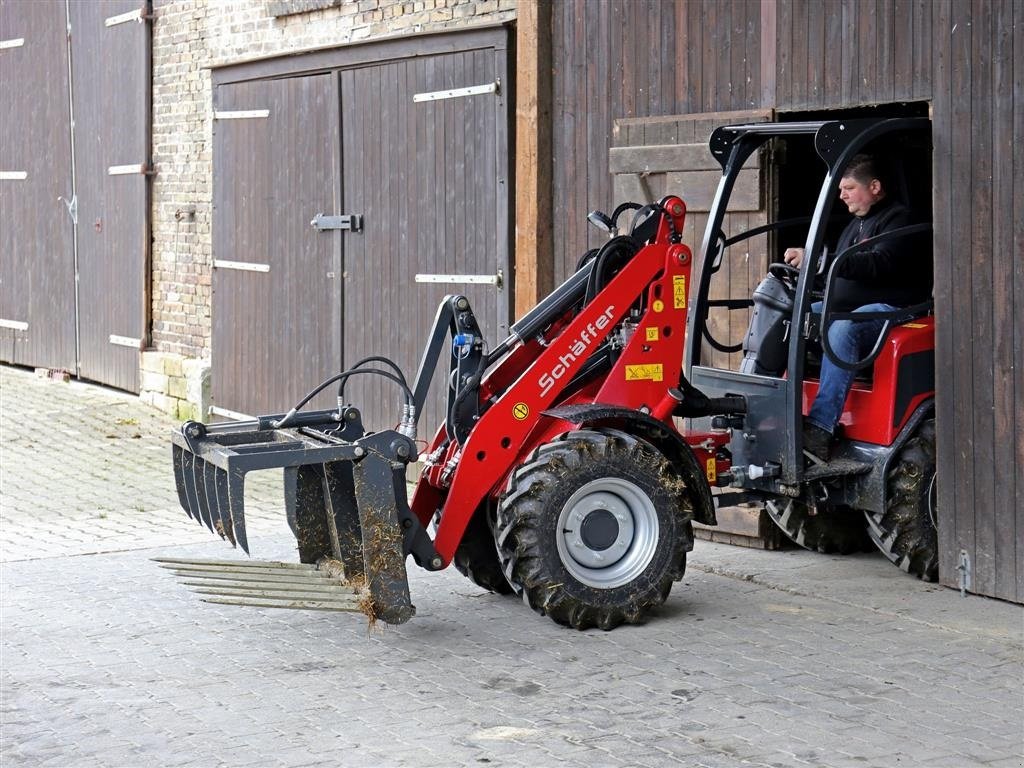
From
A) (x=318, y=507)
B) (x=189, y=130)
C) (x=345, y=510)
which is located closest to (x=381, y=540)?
(x=345, y=510)

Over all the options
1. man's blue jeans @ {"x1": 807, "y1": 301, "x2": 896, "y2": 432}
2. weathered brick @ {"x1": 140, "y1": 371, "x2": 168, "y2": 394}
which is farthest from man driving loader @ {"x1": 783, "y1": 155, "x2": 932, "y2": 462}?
weathered brick @ {"x1": 140, "y1": 371, "x2": 168, "y2": 394}

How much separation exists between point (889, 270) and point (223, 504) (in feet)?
10.5

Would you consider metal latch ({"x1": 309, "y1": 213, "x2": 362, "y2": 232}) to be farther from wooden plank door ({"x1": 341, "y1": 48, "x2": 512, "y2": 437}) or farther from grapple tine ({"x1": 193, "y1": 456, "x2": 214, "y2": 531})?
grapple tine ({"x1": 193, "y1": 456, "x2": 214, "y2": 531})

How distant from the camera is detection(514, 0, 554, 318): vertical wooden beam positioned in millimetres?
9430

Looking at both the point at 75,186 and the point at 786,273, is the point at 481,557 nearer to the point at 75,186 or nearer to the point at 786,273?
the point at 786,273

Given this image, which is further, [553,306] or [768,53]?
[768,53]

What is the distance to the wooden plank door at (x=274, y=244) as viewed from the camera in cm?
1195

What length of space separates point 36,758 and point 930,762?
2.96 meters

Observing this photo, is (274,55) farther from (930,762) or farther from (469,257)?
(930,762)

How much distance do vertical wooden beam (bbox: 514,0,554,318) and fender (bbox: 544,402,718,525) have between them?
2.63 meters

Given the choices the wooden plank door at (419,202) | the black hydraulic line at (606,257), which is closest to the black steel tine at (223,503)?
the black hydraulic line at (606,257)

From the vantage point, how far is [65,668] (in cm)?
641

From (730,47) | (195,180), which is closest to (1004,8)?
(730,47)

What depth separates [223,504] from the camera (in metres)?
6.56
